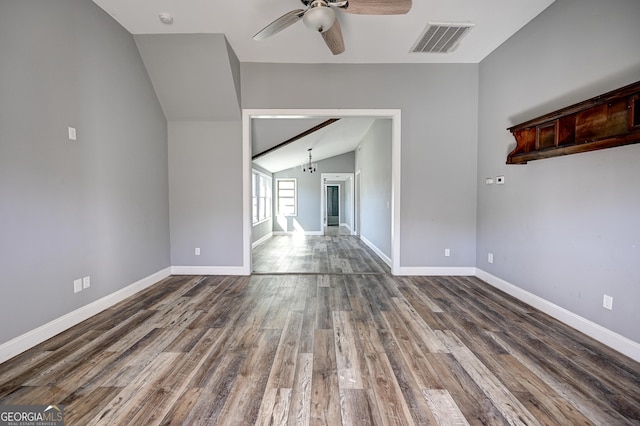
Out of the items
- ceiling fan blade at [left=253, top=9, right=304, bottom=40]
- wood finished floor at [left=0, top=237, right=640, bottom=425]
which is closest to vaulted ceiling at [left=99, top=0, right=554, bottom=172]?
ceiling fan blade at [left=253, top=9, right=304, bottom=40]

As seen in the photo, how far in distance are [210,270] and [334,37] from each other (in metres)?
3.44

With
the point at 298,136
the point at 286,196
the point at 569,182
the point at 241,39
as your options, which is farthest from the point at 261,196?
the point at 569,182

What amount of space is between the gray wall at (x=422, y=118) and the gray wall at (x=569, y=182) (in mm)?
383

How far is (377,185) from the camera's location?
19.6 ft

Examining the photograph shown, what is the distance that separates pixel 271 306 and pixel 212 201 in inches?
77.6

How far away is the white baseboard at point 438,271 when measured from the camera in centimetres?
399

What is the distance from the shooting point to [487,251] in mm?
3719

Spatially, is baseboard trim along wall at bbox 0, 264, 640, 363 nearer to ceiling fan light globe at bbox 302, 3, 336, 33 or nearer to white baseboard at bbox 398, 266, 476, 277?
white baseboard at bbox 398, 266, 476, 277

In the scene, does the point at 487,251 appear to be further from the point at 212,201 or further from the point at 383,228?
the point at 212,201

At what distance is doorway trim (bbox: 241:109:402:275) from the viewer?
392 centimetres

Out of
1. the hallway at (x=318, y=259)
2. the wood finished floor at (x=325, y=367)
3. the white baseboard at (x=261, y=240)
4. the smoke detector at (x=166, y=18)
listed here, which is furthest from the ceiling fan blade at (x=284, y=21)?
the white baseboard at (x=261, y=240)

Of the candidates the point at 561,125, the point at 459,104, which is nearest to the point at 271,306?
the point at 561,125

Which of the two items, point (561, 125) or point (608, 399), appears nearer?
point (608, 399)

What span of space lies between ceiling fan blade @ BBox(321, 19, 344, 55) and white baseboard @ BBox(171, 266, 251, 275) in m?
3.10
